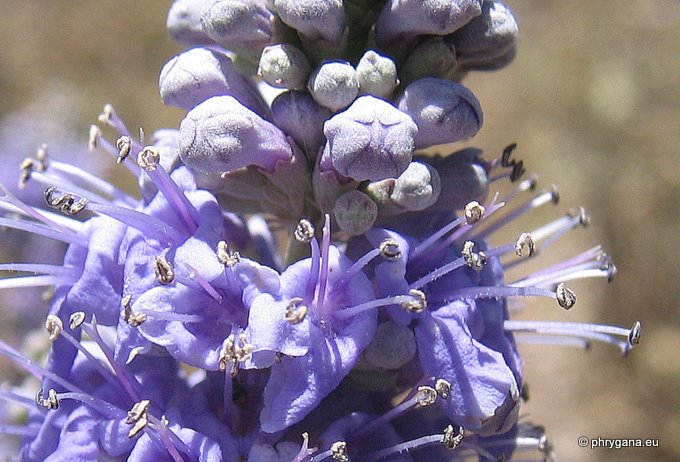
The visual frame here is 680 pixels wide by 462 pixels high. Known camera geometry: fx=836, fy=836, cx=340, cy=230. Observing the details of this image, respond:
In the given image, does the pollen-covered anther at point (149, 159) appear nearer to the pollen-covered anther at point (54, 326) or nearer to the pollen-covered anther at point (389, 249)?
the pollen-covered anther at point (54, 326)

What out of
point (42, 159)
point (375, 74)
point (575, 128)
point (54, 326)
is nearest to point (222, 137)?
point (375, 74)

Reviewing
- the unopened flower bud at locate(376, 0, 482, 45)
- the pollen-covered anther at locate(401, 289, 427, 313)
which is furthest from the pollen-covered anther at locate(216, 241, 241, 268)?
the unopened flower bud at locate(376, 0, 482, 45)

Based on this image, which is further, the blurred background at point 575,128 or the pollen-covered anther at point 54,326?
the blurred background at point 575,128

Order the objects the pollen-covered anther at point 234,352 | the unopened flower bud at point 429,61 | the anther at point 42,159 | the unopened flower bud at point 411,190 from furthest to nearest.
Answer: the anther at point 42,159
the unopened flower bud at point 429,61
the unopened flower bud at point 411,190
the pollen-covered anther at point 234,352

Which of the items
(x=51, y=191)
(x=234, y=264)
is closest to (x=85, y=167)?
(x=51, y=191)

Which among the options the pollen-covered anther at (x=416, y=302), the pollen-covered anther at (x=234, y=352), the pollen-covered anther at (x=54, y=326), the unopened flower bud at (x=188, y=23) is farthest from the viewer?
the unopened flower bud at (x=188, y=23)

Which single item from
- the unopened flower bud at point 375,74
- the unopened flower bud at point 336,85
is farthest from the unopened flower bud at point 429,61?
the unopened flower bud at point 336,85

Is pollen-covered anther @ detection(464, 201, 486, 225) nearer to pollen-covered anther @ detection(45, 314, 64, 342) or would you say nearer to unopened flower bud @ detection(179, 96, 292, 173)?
unopened flower bud @ detection(179, 96, 292, 173)

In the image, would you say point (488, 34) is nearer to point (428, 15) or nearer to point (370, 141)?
point (428, 15)
